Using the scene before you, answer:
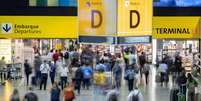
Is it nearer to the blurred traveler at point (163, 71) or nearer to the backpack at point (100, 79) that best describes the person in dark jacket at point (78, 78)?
the backpack at point (100, 79)

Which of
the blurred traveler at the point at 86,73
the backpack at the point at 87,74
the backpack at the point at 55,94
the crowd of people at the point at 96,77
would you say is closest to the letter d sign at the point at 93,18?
the crowd of people at the point at 96,77

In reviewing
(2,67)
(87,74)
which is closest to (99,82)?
(87,74)

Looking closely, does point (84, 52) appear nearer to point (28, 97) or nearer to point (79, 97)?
point (79, 97)

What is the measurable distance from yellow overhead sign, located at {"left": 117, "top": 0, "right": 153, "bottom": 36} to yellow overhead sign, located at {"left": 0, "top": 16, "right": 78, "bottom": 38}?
194 inches

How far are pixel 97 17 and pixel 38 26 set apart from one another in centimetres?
569

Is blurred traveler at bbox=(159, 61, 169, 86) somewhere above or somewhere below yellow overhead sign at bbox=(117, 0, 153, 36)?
below

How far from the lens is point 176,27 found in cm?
1906

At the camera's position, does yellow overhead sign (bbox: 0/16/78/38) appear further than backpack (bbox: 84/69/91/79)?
No

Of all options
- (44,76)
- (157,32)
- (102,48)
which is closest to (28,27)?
(157,32)

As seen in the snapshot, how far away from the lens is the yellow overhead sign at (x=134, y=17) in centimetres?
1334

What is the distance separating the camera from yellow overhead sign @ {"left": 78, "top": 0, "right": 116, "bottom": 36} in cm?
1339

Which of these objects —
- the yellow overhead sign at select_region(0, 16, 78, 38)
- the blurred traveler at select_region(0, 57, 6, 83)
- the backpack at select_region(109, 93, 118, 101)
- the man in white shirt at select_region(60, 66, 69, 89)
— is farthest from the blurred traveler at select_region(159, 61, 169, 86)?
the yellow overhead sign at select_region(0, 16, 78, 38)

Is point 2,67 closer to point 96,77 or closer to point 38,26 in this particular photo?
point 96,77

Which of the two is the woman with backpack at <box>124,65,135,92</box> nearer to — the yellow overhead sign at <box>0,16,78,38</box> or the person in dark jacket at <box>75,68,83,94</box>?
the person in dark jacket at <box>75,68,83,94</box>
